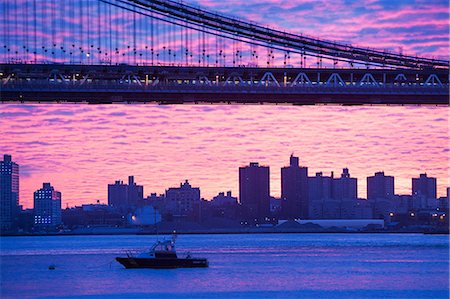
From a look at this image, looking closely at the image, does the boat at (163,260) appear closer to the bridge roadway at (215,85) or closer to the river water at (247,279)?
the river water at (247,279)

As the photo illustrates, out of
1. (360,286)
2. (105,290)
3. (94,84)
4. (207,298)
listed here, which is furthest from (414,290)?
(94,84)

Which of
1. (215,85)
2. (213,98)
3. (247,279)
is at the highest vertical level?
(215,85)

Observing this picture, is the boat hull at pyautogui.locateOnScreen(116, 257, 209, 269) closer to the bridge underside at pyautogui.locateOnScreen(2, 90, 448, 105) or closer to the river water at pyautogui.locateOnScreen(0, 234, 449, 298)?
the river water at pyautogui.locateOnScreen(0, 234, 449, 298)

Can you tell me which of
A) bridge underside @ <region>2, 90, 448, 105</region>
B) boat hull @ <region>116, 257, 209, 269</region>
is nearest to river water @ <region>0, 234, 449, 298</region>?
boat hull @ <region>116, 257, 209, 269</region>

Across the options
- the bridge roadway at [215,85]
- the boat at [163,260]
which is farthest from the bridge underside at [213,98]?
the boat at [163,260]

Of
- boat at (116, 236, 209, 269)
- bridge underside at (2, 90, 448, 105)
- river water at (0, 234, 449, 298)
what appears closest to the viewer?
river water at (0, 234, 449, 298)

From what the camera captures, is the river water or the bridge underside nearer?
the river water

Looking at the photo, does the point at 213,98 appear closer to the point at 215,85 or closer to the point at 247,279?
the point at 215,85

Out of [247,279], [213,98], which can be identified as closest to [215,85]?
[213,98]

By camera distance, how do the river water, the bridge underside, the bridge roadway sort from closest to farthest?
the river water < the bridge roadway < the bridge underside
